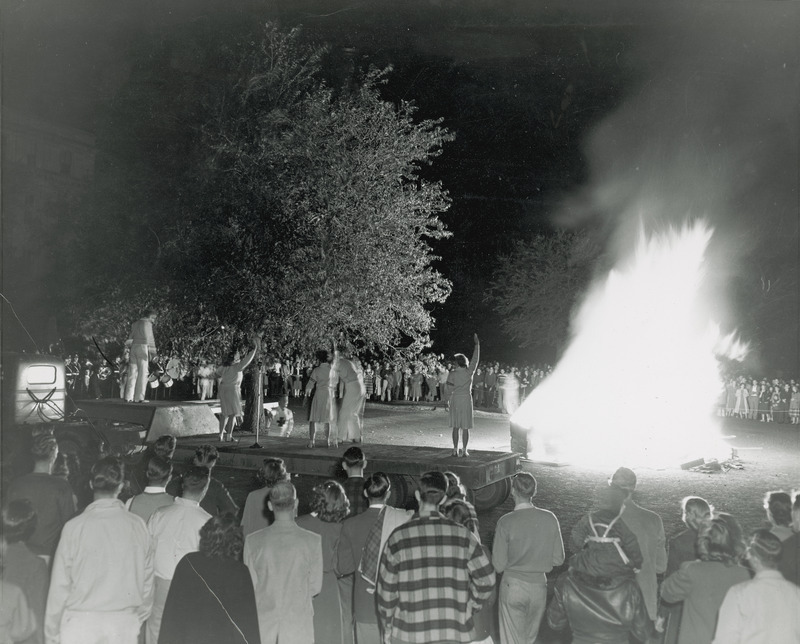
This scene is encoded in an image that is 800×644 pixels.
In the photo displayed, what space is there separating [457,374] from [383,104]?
8.87 meters

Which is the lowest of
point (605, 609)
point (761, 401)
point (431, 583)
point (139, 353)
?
point (605, 609)

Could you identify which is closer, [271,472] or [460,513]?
[460,513]

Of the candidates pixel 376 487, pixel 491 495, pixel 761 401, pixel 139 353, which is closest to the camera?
pixel 376 487

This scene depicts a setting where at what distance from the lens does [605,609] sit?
402cm

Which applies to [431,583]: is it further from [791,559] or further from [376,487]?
[791,559]

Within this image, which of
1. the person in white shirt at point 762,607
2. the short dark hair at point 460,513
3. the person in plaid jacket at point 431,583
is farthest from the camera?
the short dark hair at point 460,513

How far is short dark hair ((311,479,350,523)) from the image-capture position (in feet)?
16.4

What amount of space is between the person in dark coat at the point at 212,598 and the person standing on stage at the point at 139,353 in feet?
36.6

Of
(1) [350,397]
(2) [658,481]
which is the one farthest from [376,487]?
(2) [658,481]

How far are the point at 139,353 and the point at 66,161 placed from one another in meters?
38.9

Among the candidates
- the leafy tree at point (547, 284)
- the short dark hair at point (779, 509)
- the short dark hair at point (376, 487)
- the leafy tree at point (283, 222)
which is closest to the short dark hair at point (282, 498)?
the short dark hair at point (376, 487)

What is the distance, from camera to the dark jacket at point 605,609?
4.01 m

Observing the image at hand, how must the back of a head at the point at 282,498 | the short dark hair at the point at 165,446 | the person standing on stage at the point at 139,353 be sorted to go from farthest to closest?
1. the person standing on stage at the point at 139,353
2. the short dark hair at the point at 165,446
3. the back of a head at the point at 282,498

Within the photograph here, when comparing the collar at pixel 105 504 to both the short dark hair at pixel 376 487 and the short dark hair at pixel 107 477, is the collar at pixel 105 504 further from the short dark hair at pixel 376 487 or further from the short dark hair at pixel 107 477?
the short dark hair at pixel 376 487
